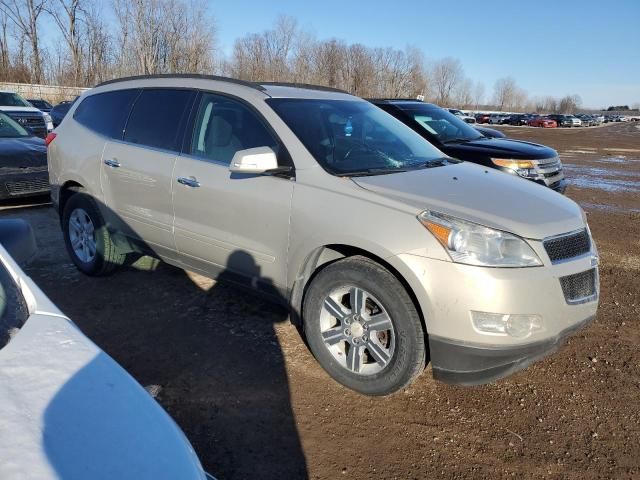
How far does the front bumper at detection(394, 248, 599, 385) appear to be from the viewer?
2.78m

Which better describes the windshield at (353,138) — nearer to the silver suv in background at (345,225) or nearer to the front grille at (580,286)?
the silver suv in background at (345,225)

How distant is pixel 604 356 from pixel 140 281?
4.02 meters

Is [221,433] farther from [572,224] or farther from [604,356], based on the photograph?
[604,356]

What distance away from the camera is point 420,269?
287 centimetres

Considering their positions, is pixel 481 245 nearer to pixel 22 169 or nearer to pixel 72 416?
pixel 72 416

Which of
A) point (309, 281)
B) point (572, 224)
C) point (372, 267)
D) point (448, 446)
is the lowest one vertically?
point (448, 446)

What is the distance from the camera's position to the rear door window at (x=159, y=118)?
4250 millimetres

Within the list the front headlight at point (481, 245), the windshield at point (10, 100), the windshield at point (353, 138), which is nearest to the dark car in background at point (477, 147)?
the windshield at point (353, 138)

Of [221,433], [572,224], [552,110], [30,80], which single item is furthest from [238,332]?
[552,110]

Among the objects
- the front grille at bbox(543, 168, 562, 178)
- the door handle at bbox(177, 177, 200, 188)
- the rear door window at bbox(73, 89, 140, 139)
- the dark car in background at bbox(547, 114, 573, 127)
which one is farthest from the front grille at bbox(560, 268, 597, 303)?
the dark car in background at bbox(547, 114, 573, 127)

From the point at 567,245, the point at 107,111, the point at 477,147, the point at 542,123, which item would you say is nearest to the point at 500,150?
the point at 477,147

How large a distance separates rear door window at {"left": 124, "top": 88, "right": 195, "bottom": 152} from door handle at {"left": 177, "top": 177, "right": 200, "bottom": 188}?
297mm

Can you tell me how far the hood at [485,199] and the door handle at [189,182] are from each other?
4.23ft

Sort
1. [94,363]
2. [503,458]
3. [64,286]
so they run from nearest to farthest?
[94,363] → [503,458] → [64,286]
